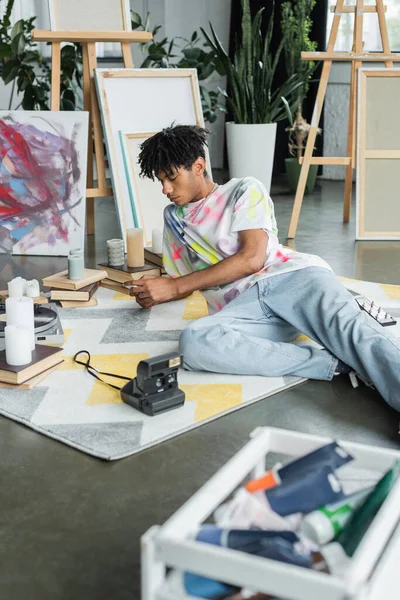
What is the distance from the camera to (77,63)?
213 inches

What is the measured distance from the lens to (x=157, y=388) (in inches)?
90.4

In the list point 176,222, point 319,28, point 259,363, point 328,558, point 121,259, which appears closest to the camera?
point 328,558

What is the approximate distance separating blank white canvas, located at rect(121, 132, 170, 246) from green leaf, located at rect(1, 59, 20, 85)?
4.65 feet

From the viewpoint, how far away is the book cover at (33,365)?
96.6 inches

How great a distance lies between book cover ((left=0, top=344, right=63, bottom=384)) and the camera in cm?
245

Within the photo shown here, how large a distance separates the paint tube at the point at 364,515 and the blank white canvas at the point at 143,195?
3.15 metres

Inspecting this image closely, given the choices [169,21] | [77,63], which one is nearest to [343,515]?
[77,63]

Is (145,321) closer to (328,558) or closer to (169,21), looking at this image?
(328,558)

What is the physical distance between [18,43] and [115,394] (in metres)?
3.52

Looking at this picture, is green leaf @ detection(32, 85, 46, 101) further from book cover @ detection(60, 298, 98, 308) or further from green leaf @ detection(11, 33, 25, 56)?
book cover @ detection(60, 298, 98, 308)

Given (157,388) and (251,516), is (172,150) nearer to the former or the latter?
(157,388)

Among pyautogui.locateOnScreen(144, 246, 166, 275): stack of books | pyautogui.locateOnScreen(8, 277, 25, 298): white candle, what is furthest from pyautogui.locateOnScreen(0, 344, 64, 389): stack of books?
pyautogui.locateOnScreen(144, 246, 166, 275): stack of books

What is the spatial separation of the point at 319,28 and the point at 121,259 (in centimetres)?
395

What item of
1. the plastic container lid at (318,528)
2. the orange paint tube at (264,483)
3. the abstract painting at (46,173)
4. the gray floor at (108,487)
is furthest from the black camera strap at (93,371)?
the abstract painting at (46,173)
